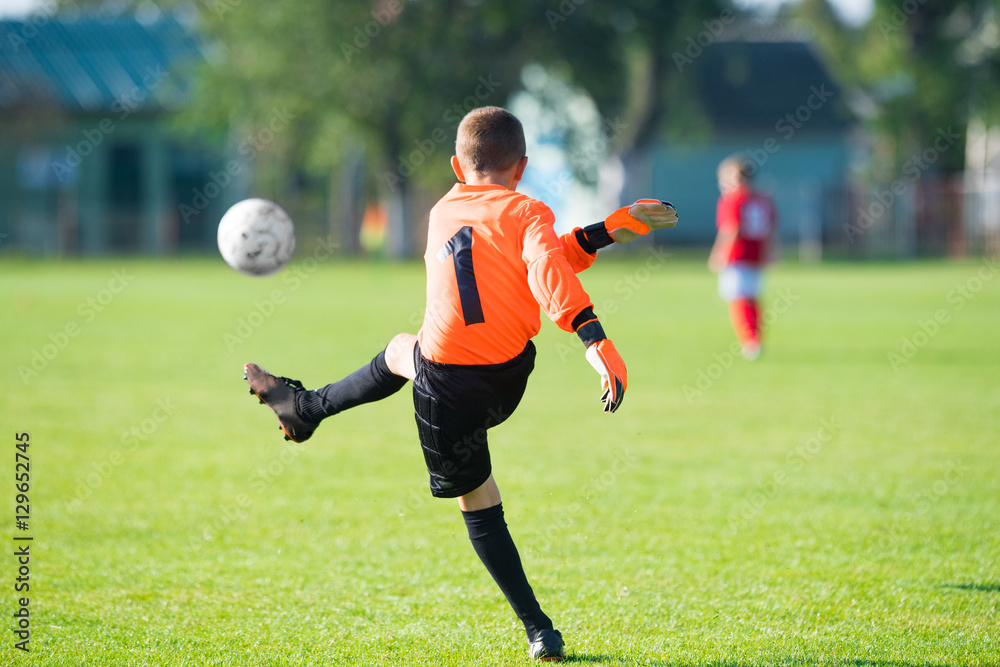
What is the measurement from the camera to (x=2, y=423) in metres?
8.30

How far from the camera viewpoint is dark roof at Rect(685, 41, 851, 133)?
1812 inches

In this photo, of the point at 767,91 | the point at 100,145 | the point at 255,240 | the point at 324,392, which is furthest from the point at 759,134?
the point at 324,392

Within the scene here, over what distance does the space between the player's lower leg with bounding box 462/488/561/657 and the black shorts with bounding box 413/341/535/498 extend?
0.44 ft

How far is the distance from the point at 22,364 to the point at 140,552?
24.8 feet

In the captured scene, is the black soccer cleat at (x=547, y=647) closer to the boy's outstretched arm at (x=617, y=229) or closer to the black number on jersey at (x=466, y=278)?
the black number on jersey at (x=466, y=278)

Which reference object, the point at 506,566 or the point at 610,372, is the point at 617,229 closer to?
the point at 610,372

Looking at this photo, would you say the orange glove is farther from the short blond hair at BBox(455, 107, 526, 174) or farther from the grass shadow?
the grass shadow

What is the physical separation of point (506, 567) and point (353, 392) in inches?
37.1

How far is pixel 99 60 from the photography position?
44.1m

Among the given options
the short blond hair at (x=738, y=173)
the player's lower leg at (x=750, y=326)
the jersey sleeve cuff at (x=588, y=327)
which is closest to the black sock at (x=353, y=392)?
the jersey sleeve cuff at (x=588, y=327)

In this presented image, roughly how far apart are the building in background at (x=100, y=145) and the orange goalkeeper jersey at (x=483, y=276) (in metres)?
37.0

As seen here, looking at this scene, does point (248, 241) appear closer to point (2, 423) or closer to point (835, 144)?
point (2, 423)

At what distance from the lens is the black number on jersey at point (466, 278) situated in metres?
3.62

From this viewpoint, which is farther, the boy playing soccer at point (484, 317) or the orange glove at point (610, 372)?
the boy playing soccer at point (484, 317)
